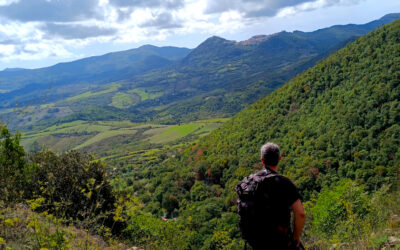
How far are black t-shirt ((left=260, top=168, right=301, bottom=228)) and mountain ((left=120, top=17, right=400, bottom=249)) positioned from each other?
16.1 meters

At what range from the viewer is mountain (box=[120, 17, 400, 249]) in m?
32.5

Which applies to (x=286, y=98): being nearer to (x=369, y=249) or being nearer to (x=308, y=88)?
(x=308, y=88)

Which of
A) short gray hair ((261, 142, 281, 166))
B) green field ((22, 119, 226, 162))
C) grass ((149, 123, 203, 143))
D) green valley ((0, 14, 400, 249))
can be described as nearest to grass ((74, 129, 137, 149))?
green field ((22, 119, 226, 162))

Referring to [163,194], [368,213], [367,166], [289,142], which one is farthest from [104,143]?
[368,213]

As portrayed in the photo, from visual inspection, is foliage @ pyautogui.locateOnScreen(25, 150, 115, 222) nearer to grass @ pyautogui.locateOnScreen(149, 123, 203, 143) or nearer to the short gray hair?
the short gray hair

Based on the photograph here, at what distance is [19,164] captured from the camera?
10891 mm

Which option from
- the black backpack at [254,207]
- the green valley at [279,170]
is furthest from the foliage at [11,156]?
the black backpack at [254,207]

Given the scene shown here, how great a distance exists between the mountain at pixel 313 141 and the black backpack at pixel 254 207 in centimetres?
1585

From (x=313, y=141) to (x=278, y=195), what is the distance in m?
42.9

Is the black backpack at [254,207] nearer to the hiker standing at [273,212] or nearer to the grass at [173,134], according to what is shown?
the hiker standing at [273,212]

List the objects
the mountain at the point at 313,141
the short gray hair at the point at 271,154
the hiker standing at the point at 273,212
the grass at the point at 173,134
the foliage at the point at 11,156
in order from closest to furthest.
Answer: the hiker standing at the point at 273,212, the short gray hair at the point at 271,154, the foliage at the point at 11,156, the mountain at the point at 313,141, the grass at the point at 173,134

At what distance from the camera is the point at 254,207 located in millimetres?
3959

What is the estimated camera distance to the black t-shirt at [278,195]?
3910mm

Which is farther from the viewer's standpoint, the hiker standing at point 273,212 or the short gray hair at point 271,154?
the short gray hair at point 271,154
